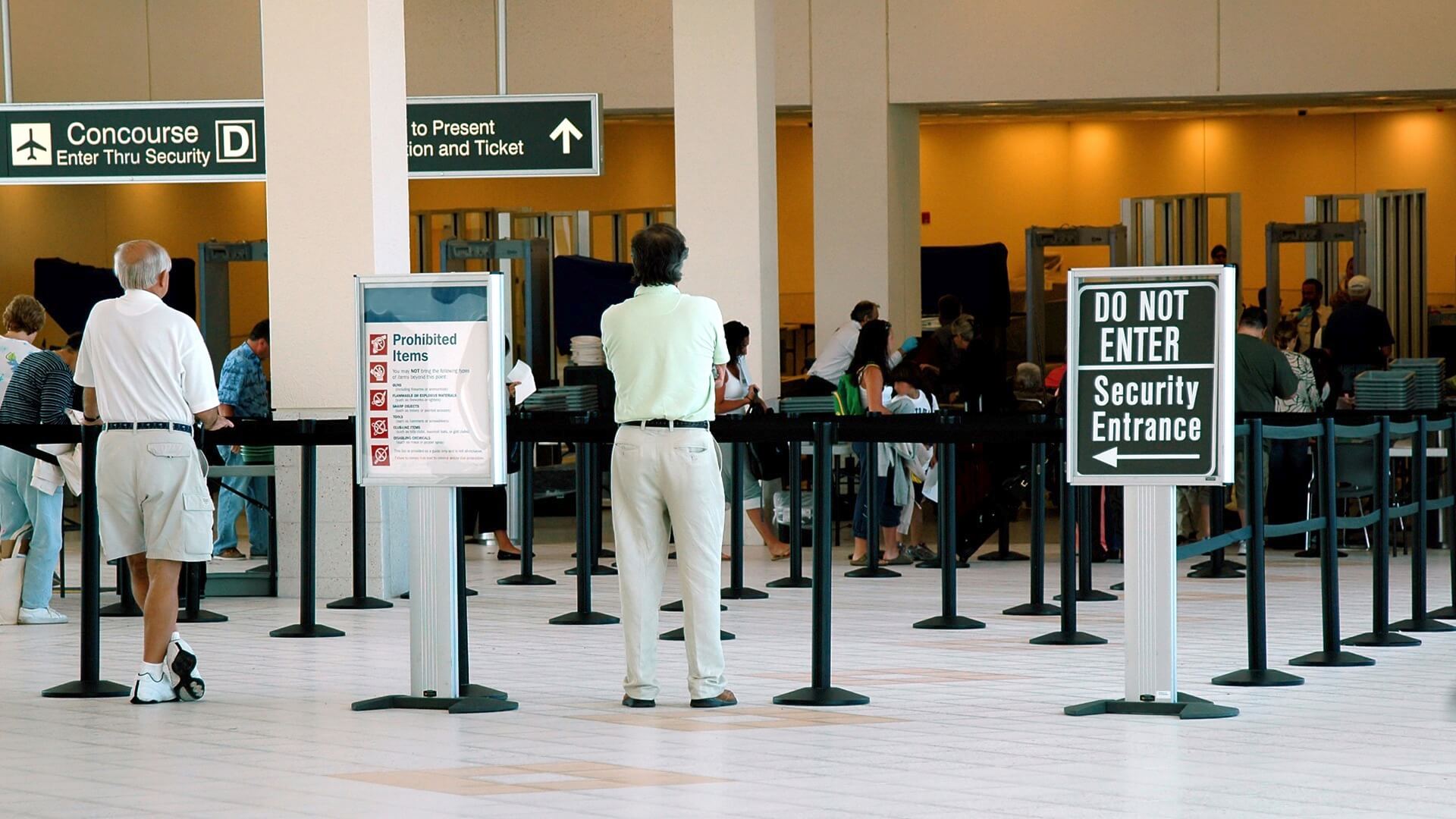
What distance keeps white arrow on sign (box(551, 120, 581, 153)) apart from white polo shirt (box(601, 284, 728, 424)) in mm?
6027

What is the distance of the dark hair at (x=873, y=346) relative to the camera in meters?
12.0

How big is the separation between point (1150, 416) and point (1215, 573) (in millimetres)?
5541

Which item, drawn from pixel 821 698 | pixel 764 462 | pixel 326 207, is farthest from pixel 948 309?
pixel 821 698

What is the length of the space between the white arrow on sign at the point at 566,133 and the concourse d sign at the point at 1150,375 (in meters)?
6.50

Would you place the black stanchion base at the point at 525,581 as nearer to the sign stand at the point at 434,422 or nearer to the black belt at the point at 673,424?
the sign stand at the point at 434,422

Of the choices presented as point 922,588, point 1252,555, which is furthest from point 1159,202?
point 1252,555

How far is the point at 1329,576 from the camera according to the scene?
7863mm

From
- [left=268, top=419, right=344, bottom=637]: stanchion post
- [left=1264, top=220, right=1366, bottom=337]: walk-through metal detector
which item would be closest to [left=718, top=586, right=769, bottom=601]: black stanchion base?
[left=268, top=419, right=344, bottom=637]: stanchion post

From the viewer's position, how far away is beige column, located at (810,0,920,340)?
56.5ft

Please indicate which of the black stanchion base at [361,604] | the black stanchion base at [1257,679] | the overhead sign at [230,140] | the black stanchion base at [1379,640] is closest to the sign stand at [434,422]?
the black stanchion base at [1257,679]

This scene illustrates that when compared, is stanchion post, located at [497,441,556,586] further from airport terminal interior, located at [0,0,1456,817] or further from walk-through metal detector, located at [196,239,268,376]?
walk-through metal detector, located at [196,239,268,376]

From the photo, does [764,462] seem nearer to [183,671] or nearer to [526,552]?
[526,552]

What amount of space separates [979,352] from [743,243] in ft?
8.70

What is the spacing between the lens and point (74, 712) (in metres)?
6.80
